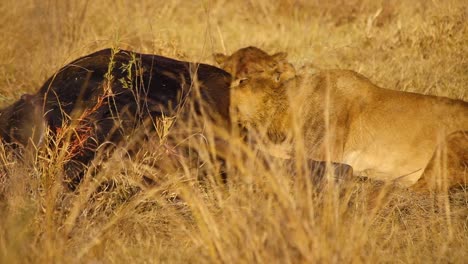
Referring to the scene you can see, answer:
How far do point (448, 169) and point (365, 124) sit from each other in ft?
2.43

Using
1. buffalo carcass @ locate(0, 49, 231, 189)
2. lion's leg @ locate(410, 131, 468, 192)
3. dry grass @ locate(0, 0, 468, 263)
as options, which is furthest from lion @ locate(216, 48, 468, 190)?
dry grass @ locate(0, 0, 468, 263)

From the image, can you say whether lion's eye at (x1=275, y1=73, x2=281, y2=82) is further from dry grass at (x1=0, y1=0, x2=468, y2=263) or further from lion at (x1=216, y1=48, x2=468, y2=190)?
dry grass at (x1=0, y1=0, x2=468, y2=263)

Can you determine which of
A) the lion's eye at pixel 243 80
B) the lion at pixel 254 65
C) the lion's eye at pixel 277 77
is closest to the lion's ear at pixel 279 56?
the lion at pixel 254 65

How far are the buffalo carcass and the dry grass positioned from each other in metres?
0.24

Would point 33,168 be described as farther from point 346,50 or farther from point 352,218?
point 346,50

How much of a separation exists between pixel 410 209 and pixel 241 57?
5.16 ft

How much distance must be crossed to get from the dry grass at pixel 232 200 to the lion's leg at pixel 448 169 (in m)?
0.14

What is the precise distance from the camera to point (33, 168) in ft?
17.2

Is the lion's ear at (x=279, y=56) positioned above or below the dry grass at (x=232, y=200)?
above

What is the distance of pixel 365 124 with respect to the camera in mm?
6359

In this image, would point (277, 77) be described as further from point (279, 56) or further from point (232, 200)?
point (232, 200)

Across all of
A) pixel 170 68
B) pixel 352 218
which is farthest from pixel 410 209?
pixel 170 68

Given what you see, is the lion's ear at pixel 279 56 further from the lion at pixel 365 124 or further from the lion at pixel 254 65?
the lion at pixel 365 124

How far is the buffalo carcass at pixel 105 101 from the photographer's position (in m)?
5.57
